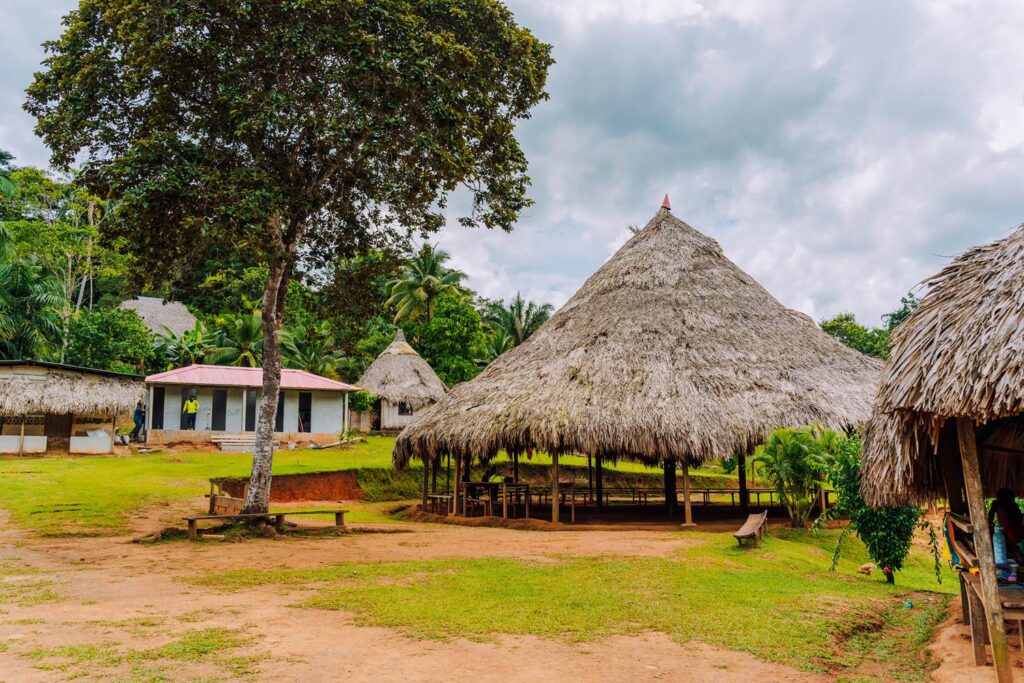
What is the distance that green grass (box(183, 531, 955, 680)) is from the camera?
248 inches

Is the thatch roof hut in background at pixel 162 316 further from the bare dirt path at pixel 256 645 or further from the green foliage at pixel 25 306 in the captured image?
the bare dirt path at pixel 256 645

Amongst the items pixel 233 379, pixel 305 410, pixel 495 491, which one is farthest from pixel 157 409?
pixel 495 491

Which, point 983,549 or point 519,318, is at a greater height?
point 519,318

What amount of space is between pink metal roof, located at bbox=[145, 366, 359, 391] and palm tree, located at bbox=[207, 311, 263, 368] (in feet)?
16.5

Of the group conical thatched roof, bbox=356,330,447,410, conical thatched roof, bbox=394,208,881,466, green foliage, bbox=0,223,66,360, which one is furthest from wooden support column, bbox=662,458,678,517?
green foliage, bbox=0,223,66,360

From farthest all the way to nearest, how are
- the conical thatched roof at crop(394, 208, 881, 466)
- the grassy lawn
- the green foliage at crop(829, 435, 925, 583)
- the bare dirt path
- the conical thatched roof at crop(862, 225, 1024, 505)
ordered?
the conical thatched roof at crop(394, 208, 881, 466), the grassy lawn, the green foliage at crop(829, 435, 925, 583), the bare dirt path, the conical thatched roof at crop(862, 225, 1024, 505)

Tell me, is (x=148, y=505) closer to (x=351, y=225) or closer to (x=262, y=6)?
(x=351, y=225)

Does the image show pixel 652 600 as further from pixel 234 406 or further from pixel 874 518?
pixel 234 406

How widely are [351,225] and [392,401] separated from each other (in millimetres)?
19081

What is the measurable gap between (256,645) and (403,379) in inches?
1087

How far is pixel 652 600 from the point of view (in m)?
7.61

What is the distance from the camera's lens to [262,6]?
10852 millimetres

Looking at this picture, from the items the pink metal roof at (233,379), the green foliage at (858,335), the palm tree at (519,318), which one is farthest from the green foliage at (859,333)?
the pink metal roof at (233,379)

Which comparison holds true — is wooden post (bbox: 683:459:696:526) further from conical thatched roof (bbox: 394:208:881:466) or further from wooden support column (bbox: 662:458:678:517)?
wooden support column (bbox: 662:458:678:517)
